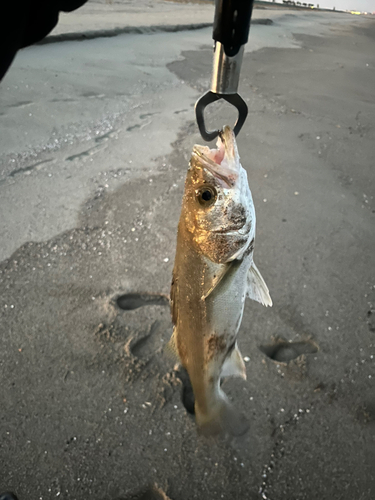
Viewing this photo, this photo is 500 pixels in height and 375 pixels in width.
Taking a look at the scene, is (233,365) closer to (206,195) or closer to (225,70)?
(206,195)

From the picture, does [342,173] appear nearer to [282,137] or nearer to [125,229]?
[282,137]

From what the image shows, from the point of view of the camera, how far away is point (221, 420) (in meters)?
2.17

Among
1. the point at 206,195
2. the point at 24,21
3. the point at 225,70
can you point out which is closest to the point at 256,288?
the point at 206,195

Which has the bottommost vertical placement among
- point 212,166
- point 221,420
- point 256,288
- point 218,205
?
point 221,420

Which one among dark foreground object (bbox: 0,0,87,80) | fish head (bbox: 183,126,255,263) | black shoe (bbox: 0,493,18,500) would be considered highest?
dark foreground object (bbox: 0,0,87,80)

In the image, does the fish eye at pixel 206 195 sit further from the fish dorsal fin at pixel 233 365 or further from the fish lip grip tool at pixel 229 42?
the fish dorsal fin at pixel 233 365

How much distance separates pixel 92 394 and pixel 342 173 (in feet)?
12.4

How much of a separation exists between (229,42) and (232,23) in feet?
0.17

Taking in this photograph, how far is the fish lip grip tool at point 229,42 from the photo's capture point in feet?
3.80

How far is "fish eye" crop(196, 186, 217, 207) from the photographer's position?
1.66 metres

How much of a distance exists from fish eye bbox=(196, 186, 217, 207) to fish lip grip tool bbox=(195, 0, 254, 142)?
395 millimetres

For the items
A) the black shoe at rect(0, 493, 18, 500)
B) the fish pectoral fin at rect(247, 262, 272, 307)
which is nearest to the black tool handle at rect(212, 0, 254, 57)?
the fish pectoral fin at rect(247, 262, 272, 307)

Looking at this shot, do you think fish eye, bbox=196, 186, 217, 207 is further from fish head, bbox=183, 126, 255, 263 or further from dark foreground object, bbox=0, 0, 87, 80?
dark foreground object, bbox=0, 0, 87, 80

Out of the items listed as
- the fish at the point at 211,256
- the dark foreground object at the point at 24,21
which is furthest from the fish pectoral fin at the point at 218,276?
the dark foreground object at the point at 24,21
